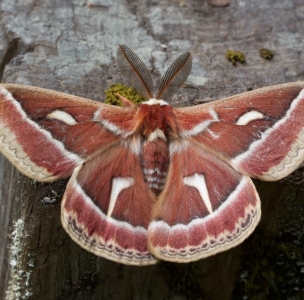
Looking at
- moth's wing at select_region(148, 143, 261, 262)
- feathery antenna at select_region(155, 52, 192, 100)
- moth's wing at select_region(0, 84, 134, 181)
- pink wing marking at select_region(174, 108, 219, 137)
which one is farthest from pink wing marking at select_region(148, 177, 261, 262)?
feathery antenna at select_region(155, 52, 192, 100)

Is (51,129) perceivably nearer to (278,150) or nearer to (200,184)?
(200,184)

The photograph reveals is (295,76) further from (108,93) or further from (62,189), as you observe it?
(62,189)

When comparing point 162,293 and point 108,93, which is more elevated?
point 108,93

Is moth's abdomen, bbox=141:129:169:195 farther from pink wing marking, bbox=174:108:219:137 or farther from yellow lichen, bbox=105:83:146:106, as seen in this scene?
yellow lichen, bbox=105:83:146:106

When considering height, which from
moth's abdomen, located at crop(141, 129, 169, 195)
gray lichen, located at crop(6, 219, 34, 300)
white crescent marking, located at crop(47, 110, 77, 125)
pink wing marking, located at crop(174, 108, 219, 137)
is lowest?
gray lichen, located at crop(6, 219, 34, 300)

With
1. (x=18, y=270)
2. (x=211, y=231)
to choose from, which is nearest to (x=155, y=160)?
(x=211, y=231)

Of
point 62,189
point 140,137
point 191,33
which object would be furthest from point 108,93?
point 191,33

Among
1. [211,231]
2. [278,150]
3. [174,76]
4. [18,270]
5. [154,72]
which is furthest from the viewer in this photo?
[154,72]
